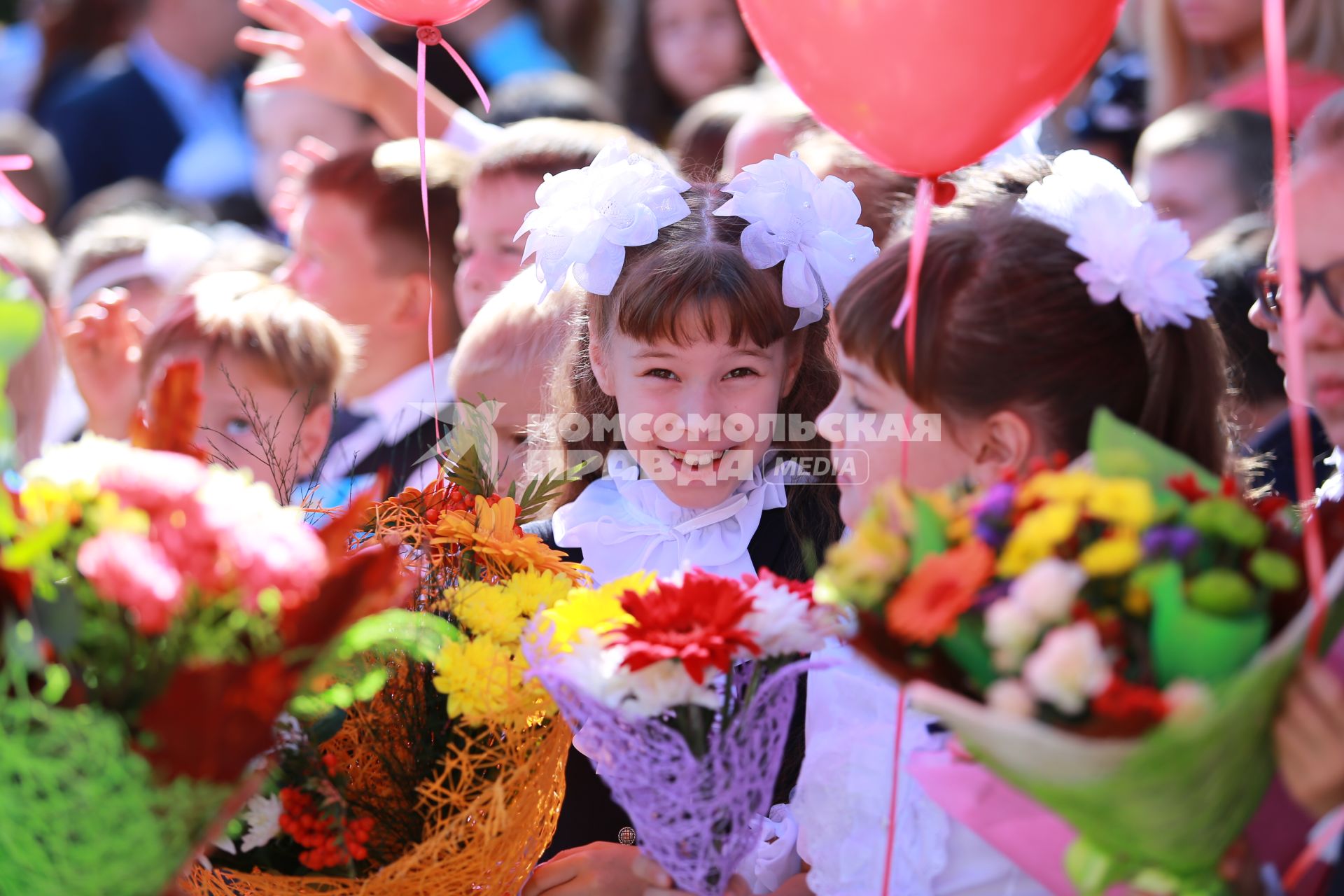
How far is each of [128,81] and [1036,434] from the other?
216 inches

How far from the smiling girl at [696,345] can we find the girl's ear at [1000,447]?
1.47 feet

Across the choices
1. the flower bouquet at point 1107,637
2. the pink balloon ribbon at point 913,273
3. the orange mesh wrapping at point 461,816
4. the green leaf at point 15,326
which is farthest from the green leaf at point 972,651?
the green leaf at point 15,326

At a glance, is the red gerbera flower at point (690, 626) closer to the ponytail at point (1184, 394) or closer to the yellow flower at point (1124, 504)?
the yellow flower at point (1124, 504)

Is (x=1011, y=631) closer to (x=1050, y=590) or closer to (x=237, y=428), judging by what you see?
(x=1050, y=590)

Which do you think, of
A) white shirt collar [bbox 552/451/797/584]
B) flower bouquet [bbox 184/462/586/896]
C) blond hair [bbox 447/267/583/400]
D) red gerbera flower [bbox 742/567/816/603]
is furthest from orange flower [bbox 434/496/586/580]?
blond hair [bbox 447/267/583/400]

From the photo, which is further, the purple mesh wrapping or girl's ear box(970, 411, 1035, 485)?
girl's ear box(970, 411, 1035, 485)

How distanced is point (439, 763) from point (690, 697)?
44 cm

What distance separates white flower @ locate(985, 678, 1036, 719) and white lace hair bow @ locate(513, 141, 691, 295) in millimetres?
1316

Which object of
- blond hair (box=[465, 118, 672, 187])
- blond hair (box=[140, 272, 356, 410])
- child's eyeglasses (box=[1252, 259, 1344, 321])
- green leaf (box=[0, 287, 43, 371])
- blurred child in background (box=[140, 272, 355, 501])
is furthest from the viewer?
blond hair (box=[465, 118, 672, 187])

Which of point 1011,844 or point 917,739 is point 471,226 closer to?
point 917,739

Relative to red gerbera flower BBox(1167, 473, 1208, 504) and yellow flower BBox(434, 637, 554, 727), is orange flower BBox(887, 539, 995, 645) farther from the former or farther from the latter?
yellow flower BBox(434, 637, 554, 727)

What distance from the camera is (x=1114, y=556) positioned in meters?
1.23

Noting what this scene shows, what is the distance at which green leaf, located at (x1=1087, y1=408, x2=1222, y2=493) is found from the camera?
1352 millimetres

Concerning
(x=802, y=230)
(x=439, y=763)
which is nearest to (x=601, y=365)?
(x=802, y=230)
